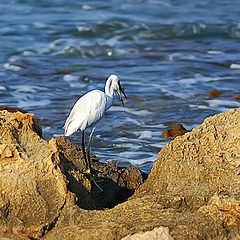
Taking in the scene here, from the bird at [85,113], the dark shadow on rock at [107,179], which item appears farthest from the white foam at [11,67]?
the dark shadow on rock at [107,179]

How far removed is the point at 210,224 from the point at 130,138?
4269 millimetres

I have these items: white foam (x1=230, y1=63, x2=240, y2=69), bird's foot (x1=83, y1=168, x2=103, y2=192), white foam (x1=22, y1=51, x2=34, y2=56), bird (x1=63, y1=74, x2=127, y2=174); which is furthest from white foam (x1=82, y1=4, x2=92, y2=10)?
bird's foot (x1=83, y1=168, x2=103, y2=192)

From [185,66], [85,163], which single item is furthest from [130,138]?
[185,66]

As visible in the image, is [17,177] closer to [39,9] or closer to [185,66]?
[185,66]

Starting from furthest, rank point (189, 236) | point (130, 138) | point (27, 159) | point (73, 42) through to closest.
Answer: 1. point (73, 42)
2. point (130, 138)
3. point (27, 159)
4. point (189, 236)

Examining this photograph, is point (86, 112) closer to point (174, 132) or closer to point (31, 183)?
point (31, 183)

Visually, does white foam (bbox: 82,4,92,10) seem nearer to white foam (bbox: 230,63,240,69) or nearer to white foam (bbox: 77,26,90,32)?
white foam (bbox: 77,26,90,32)

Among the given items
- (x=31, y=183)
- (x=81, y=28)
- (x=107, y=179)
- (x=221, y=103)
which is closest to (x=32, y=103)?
(x=221, y=103)

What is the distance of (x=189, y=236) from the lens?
3.11 meters

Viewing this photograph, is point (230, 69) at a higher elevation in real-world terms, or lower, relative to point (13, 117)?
lower

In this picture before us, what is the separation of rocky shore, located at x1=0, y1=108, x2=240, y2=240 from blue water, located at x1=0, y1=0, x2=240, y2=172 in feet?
7.67

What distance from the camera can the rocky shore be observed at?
326 centimetres

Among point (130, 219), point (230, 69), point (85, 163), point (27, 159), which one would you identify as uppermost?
point (27, 159)

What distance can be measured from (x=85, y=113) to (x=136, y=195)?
4.26ft
